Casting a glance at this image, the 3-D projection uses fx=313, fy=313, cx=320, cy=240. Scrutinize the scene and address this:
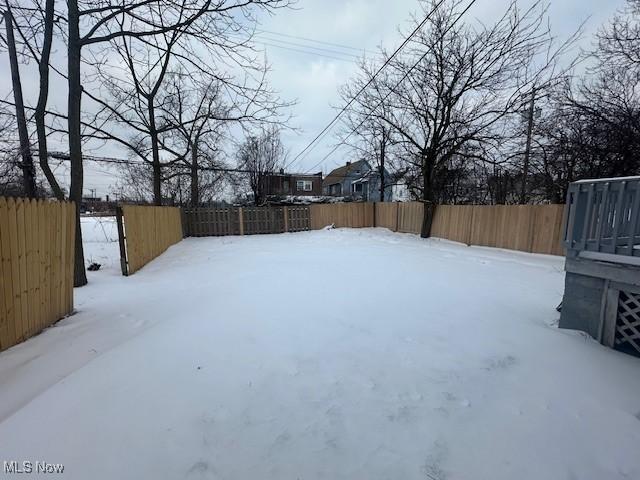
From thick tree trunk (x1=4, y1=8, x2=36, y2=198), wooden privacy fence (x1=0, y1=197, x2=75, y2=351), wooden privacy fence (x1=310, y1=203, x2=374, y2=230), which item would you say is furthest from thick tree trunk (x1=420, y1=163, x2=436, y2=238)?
thick tree trunk (x1=4, y1=8, x2=36, y2=198)

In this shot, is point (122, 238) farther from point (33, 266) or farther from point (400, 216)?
point (400, 216)

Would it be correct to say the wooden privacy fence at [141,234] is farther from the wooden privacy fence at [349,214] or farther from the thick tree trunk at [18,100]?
the wooden privacy fence at [349,214]

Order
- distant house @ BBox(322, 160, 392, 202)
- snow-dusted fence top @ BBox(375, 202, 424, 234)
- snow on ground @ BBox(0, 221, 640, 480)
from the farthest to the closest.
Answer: distant house @ BBox(322, 160, 392, 202) < snow-dusted fence top @ BBox(375, 202, 424, 234) < snow on ground @ BBox(0, 221, 640, 480)

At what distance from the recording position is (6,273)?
9.26 feet

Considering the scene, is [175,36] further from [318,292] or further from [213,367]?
[213,367]

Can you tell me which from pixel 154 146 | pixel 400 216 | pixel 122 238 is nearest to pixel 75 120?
pixel 122 238

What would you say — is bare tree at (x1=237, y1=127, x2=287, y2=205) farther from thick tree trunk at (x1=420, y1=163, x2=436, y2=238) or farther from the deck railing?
the deck railing

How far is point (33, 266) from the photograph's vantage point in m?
3.25

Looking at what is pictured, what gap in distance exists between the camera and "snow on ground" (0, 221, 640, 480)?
1.67 metres

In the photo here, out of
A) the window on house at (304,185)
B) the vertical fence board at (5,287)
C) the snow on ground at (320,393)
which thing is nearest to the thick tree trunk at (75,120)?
the snow on ground at (320,393)

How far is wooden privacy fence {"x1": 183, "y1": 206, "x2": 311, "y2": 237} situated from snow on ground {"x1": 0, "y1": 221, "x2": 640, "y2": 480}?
37.0 ft

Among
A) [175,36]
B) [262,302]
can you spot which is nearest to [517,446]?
[262,302]

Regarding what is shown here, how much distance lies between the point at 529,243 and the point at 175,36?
10032 mm

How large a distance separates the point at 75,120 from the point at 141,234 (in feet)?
9.05
